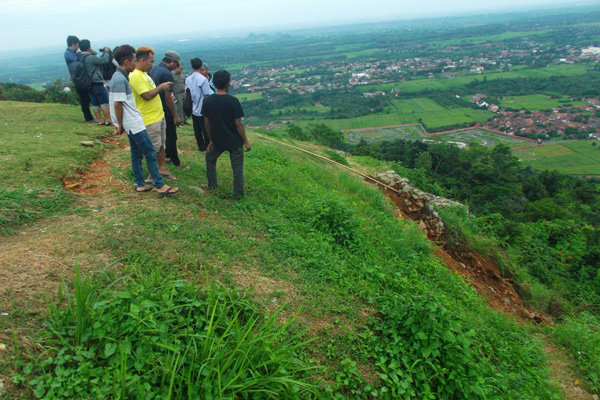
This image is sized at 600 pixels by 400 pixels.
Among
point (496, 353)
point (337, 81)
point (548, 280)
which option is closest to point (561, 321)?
point (548, 280)

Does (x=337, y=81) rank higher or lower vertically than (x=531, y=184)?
higher

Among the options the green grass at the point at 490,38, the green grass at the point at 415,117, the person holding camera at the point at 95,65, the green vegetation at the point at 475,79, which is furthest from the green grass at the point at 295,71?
the person holding camera at the point at 95,65

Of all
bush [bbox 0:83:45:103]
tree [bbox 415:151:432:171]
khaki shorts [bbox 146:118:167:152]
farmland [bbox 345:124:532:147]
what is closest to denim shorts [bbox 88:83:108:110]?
khaki shorts [bbox 146:118:167:152]

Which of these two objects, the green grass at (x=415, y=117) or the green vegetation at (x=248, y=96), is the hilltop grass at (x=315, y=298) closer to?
the green grass at (x=415, y=117)

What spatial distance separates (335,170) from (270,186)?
349 cm

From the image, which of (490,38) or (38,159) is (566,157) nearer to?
(38,159)

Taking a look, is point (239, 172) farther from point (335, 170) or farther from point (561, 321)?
point (561, 321)

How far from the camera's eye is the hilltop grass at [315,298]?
2135mm

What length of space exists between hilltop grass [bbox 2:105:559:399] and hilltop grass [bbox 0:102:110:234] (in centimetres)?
42

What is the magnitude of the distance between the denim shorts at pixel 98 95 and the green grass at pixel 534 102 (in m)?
45.6

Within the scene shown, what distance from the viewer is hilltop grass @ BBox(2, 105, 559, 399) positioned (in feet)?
7.00

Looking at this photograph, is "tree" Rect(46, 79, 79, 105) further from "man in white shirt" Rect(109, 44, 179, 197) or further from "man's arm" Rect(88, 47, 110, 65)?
"man in white shirt" Rect(109, 44, 179, 197)

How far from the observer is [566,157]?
88.4ft

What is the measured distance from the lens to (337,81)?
196ft
